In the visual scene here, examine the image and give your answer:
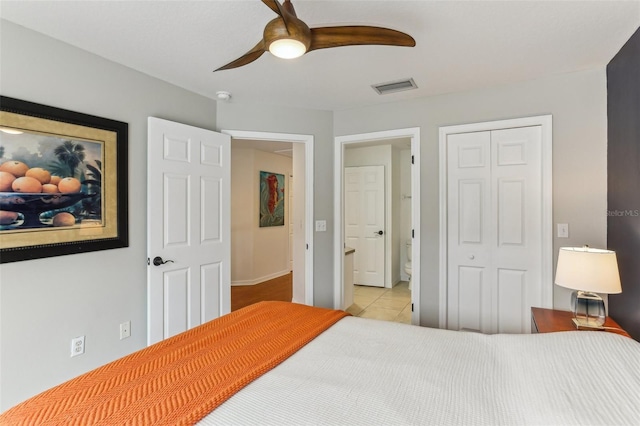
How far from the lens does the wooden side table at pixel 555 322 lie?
196 centimetres

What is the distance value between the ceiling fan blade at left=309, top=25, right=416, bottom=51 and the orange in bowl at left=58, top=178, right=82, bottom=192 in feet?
5.63

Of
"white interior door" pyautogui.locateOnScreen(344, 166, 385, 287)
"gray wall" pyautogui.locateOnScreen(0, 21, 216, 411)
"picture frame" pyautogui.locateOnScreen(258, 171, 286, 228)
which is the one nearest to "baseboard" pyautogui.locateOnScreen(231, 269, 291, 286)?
"picture frame" pyautogui.locateOnScreen(258, 171, 286, 228)

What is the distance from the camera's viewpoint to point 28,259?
189 centimetres

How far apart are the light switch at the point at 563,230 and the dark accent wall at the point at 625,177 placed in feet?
0.77

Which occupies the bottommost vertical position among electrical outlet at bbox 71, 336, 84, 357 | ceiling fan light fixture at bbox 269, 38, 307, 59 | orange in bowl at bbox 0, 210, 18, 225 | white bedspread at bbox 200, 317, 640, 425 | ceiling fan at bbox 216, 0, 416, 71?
electrical outlet at bbox 71, 336, 84, 357

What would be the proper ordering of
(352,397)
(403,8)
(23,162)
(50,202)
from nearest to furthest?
1. (352,397)
2. (403,8)
3. (23,162)
4. (50,202)

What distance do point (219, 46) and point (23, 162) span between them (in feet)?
4.29

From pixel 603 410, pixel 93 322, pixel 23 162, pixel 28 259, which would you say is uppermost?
pixel 23 162

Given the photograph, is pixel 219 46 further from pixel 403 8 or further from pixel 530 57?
pixel 530 57

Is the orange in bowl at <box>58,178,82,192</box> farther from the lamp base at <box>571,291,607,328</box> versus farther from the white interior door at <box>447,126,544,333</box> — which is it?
the lamp base at <box>571,291,607,328</box>

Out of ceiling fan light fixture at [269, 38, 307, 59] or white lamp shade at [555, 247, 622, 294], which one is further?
white lamp shade at [555, 247, 622, 294]

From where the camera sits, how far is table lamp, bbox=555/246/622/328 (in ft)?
5.85

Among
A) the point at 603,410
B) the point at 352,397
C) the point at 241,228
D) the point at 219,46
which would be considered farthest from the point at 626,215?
the point at 241,228

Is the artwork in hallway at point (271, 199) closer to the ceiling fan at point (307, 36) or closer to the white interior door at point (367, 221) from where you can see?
the white interior door at point (367, 221)
